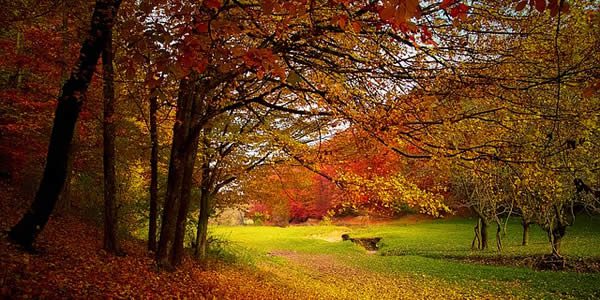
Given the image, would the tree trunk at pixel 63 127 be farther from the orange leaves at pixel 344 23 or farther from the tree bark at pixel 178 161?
the orange leaves at pixel 344 23

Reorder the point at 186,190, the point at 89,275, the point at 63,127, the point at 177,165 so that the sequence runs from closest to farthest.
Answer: the point at 63,127 < the point at 89,275 < the point at 177,165 < the point at 186,190

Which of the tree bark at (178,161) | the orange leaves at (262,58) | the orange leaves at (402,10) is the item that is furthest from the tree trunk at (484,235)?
the orange leaves at (402,10)

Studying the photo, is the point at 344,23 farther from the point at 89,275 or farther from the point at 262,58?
the point at 89,275

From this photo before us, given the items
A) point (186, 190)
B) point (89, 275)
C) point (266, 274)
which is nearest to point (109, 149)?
point (186, 190)

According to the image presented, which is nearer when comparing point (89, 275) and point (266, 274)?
point (89, 275)

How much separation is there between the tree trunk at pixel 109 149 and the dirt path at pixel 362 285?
5.77 m

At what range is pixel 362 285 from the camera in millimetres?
15430

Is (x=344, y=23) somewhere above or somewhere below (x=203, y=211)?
above

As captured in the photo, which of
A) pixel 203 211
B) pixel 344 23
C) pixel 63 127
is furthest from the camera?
pixel 203 211

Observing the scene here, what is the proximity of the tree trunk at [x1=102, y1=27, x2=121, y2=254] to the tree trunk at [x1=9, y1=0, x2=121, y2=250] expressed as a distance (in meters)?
1.66

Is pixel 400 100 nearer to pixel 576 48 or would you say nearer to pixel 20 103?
pixel 576 48

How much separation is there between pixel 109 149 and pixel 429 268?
15.5 m

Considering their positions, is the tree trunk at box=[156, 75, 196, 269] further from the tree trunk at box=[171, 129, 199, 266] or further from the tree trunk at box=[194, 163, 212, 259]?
the tree trunk at box=[194, 163, 212, 259]

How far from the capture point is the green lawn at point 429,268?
13578 mm
